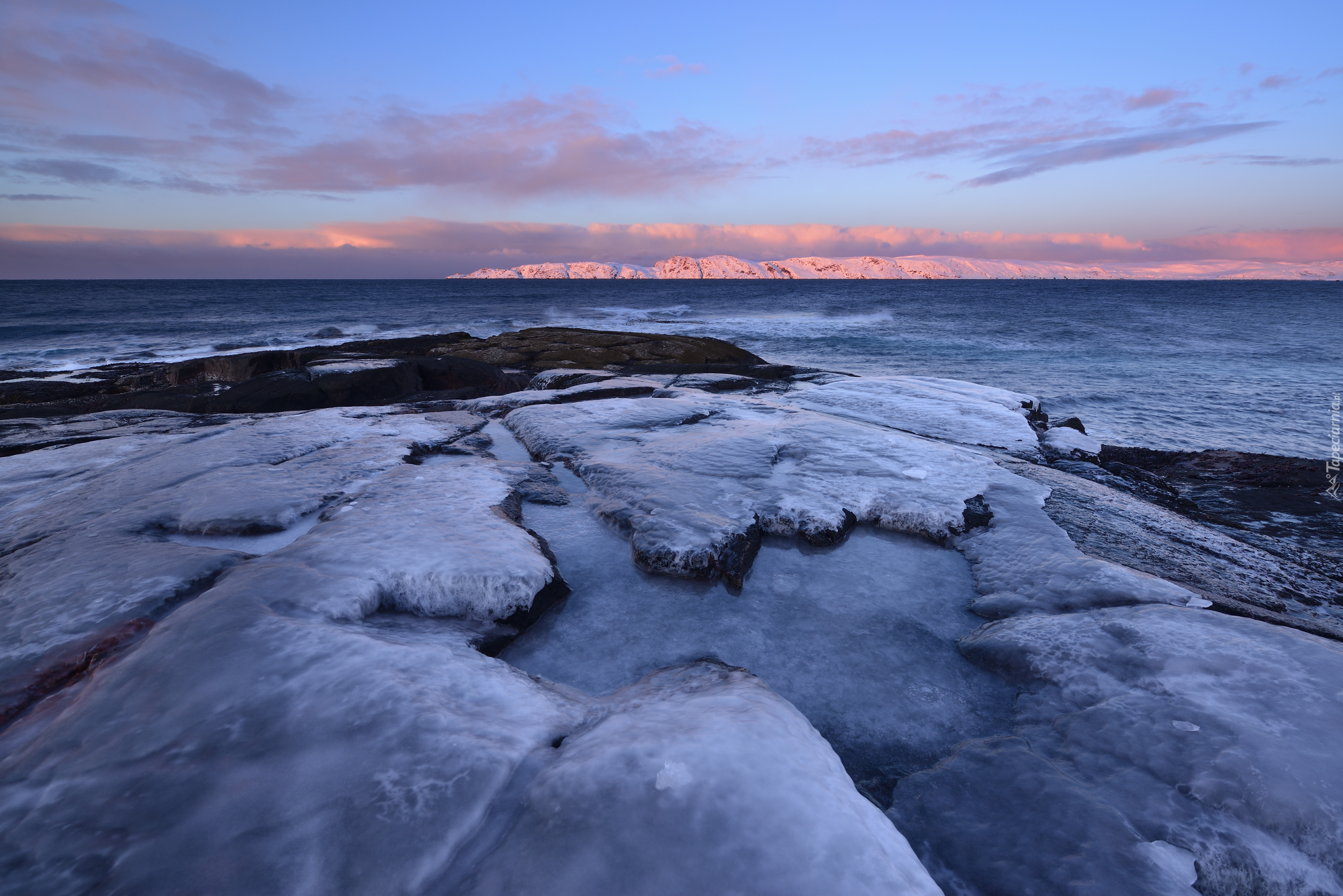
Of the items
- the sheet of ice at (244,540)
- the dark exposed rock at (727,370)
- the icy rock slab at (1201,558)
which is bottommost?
the icy rock slab at (1201,558)

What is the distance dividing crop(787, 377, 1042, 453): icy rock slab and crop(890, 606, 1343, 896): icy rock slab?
5334 mm

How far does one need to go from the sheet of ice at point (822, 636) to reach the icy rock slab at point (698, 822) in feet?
2.20

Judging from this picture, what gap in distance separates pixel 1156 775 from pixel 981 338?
34247 mm

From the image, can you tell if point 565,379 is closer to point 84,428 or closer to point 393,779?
point 84,428

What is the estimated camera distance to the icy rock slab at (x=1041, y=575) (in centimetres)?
387

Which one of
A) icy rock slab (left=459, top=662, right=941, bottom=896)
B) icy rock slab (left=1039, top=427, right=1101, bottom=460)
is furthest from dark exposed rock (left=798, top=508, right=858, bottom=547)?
icy rock slab (left=1039, top=427, right=1101, bottom=460)

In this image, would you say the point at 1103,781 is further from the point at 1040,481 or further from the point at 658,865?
the point at 1040,481

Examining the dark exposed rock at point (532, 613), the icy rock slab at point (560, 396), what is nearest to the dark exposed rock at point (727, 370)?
the icy rock slab at point (560, 396)

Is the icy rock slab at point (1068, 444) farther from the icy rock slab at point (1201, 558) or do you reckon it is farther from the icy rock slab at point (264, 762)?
the icy rock slab at point (264, 762)

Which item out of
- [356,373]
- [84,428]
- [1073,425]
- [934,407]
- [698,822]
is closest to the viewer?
[698,822]

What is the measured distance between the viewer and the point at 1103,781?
253 cm

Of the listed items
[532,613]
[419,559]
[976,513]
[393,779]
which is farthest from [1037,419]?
[393,779]

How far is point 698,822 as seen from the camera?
1.97 metres

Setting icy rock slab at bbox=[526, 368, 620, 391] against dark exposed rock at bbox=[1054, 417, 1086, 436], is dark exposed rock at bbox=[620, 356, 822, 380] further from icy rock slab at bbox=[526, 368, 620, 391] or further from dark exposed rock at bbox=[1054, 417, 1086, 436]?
dark exposed rock at bbox=[1054, 417, 1086, 436]
